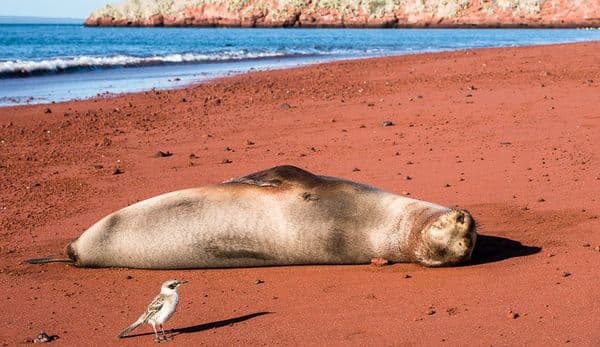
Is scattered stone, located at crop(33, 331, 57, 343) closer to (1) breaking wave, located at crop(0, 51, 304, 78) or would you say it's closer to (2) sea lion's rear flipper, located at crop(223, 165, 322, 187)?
(2) sea lion's rear flipper, located at crop(223, 165, 322, 187)

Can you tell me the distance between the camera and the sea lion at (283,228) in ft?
19.4

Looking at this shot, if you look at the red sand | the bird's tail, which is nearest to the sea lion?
the red sand

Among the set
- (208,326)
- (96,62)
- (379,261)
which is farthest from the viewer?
(96,62)

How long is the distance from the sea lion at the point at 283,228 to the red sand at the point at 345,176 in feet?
0.38

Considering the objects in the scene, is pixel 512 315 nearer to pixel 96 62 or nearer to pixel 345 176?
pixel 345 176

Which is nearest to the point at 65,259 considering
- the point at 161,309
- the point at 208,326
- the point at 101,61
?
the point at 208,326

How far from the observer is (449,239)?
5672 mm

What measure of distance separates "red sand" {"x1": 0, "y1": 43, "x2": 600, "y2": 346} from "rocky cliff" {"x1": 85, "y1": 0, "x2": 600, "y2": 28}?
76.9m

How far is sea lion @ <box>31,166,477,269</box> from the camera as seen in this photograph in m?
5.90

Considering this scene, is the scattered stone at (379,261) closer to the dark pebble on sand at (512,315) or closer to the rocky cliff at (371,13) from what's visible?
the dark pebble on sand at (512,315)

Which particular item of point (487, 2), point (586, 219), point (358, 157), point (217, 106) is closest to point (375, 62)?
point (217, 106)

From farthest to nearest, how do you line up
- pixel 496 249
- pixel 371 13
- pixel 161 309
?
pixel 371 13 → pixel 496 249 → pixel 161 309

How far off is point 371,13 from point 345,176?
311 ft

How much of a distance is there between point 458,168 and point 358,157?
50.9 inches
